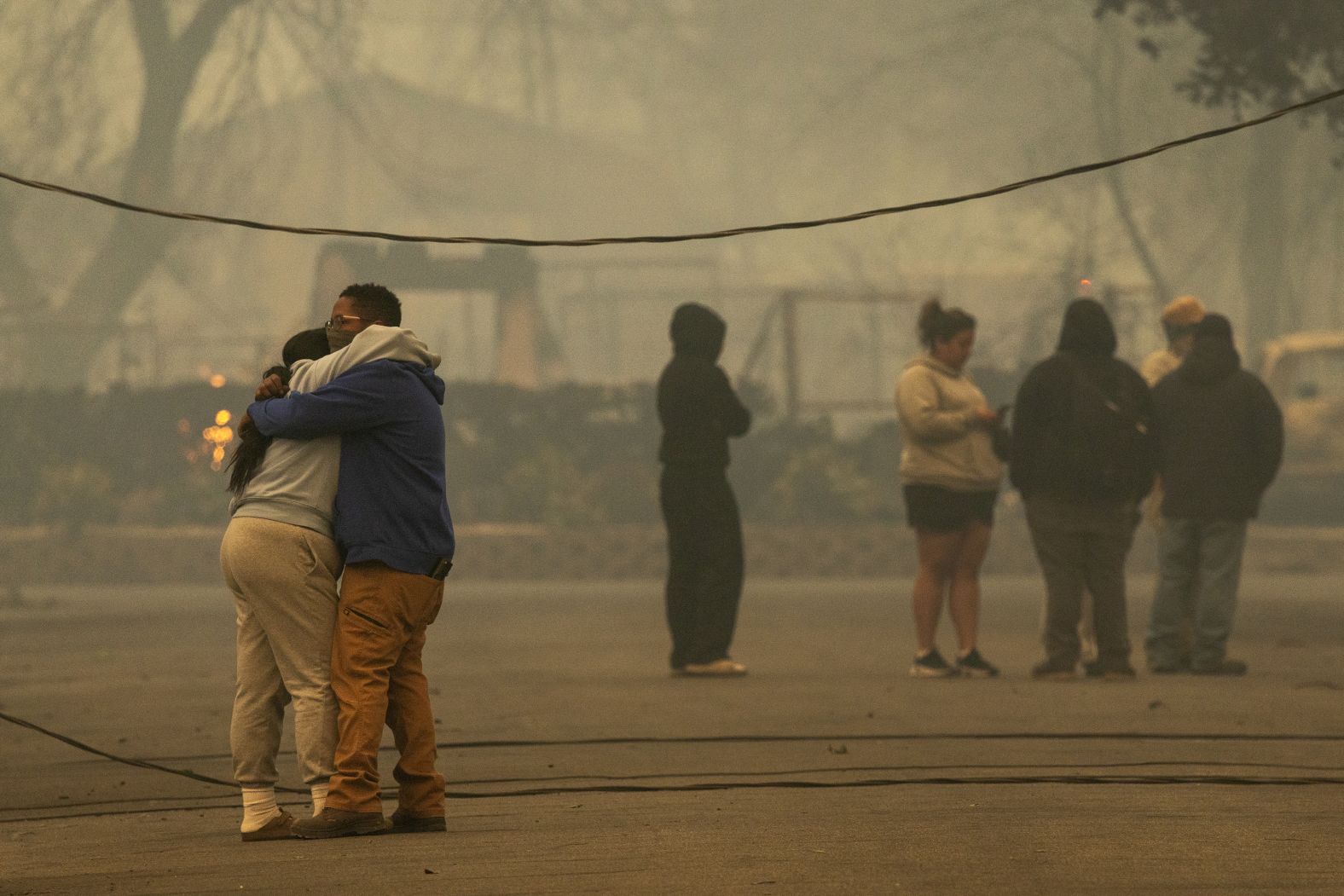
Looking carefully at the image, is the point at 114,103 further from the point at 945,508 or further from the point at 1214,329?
the point at 1214,329

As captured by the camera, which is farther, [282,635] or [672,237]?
[672,237]

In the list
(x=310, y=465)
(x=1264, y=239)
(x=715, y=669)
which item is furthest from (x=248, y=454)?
(x=1264, y=239)

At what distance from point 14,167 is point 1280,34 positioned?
71.6 feet

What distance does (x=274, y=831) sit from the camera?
6.29 m

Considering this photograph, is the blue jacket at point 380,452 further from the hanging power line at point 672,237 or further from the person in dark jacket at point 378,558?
the hanging power line at point 672,237

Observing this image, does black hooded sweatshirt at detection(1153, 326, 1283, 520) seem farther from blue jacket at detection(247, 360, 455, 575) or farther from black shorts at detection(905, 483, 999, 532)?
blue jacket at detection(247, 360, 455, 575)

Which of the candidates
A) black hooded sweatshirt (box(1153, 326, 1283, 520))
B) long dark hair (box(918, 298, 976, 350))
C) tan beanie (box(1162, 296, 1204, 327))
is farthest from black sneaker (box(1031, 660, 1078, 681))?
tan beanie (box(1162, 296, 1204, 327))

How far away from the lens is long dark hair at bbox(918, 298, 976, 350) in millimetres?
11484

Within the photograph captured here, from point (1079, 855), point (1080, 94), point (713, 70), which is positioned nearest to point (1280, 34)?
point (1079, 855)

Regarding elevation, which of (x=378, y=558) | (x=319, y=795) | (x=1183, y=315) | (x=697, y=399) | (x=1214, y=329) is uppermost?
(x=1183, y=315)

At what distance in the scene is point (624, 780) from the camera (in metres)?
7.58

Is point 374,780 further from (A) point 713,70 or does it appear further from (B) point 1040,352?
(A) point 713,70

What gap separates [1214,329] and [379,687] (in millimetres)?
6530

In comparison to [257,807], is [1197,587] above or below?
above
